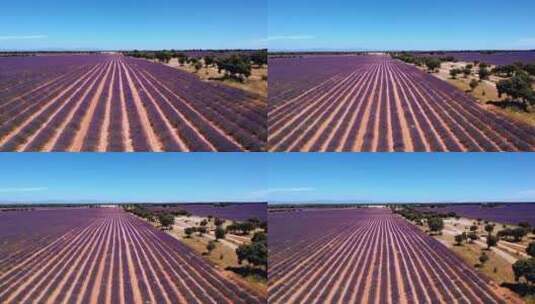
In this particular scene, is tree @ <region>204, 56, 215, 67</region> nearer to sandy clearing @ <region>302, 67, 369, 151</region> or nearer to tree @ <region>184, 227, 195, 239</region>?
sandy clearing @ <region>302, 67, 369, 151</region>

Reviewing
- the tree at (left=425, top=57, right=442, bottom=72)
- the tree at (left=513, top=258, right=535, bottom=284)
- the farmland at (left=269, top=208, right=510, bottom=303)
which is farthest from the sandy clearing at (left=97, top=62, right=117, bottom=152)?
the tree at (left=513, top=258, right=535, bottom=284)

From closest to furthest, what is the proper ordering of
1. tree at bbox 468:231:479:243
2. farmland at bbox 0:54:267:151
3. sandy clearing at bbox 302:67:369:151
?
1. farmland at bbox 0:54:267:151
2. sandy clearing at bbox 302:67:369:151
3. tree at bbox 468:231:479:243

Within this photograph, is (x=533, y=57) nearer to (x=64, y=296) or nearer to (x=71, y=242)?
(x=64, y=296)

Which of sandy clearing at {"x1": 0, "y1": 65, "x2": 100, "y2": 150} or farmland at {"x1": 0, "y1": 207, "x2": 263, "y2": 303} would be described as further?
farmland at {"x1": 0, "y1": 207, "x2": 263, "y2": 303}

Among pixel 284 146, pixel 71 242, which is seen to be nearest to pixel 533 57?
pixel 284 146

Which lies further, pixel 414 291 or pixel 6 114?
pixel 414 291

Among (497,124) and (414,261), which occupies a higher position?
(497,124)
